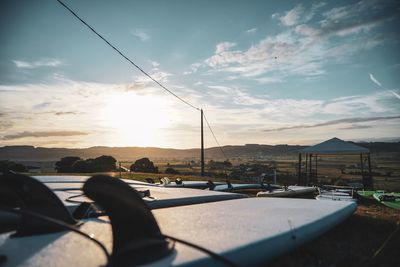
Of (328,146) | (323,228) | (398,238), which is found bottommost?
(398,238)

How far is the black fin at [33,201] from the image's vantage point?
209 cm

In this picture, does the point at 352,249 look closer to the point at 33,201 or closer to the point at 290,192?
the point at 33,201

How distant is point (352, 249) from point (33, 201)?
2900 millimetres

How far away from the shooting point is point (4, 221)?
2.64 meters

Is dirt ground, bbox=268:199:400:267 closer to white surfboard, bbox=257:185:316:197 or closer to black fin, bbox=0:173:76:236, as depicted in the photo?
black fin, bbox=0:173:76:236

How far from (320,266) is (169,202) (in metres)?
2.23

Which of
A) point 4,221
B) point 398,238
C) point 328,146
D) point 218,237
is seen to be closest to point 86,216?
point 4,221

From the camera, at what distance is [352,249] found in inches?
106

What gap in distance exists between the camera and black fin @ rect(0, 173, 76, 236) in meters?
2.09

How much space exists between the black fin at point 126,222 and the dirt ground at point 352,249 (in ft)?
3.59

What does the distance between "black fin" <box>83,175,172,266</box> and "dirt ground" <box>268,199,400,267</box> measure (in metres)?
1.10

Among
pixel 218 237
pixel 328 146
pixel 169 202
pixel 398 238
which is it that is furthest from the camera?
pixel 328 146

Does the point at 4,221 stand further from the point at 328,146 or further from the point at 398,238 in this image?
the point at 328,146

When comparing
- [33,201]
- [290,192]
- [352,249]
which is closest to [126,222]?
[33,201]
